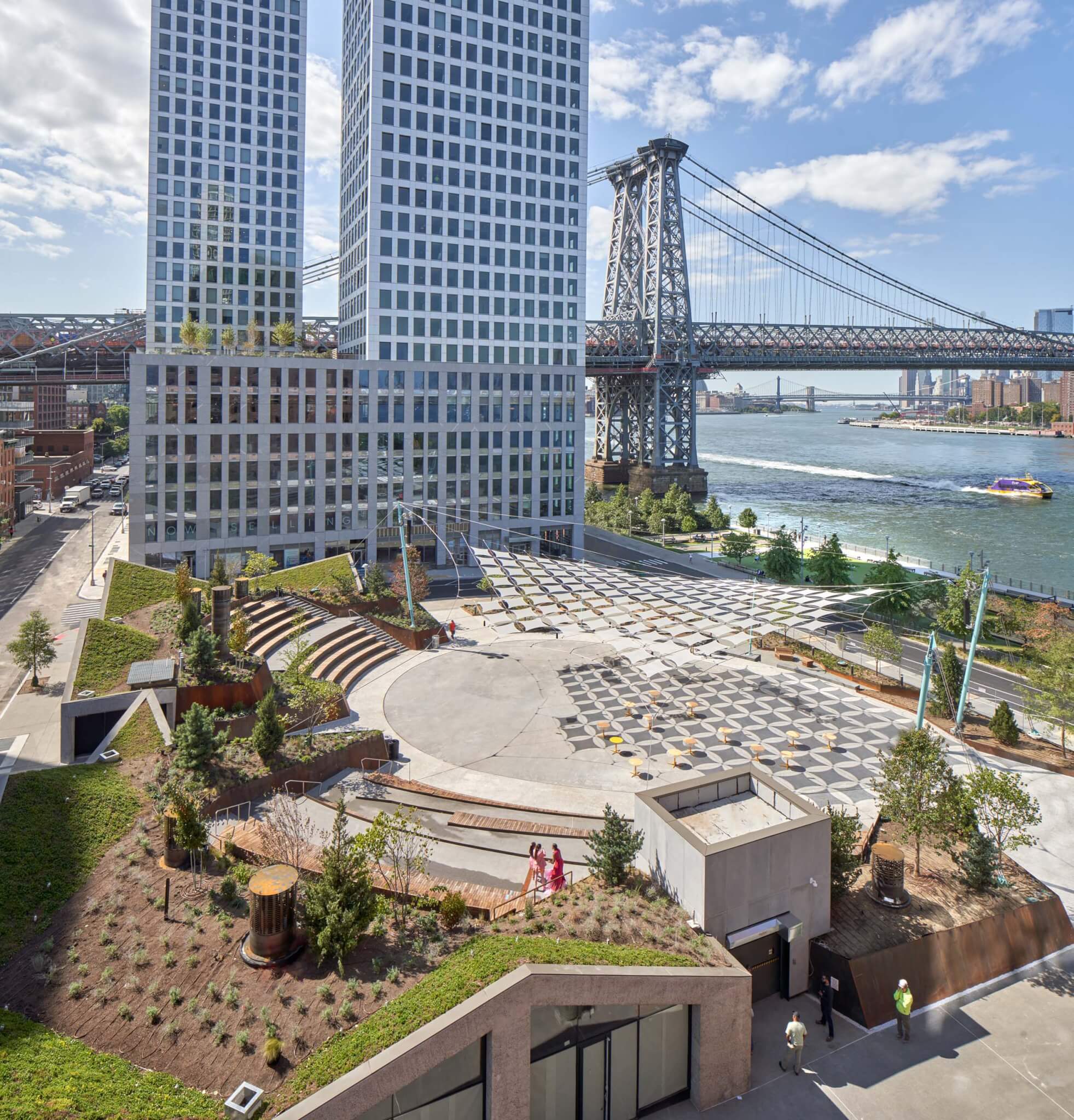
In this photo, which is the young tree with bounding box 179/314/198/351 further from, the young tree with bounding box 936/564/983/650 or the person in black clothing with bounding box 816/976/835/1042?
the person in black clothing with bounding box 816/976/835/1042

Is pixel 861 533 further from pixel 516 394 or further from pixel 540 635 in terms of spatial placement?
pixel 540 635

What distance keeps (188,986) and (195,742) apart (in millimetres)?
9865

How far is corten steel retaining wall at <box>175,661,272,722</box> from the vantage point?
29016 mm

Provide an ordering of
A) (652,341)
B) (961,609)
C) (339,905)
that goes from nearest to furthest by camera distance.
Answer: (339,905)
(961,609)
(652,341)

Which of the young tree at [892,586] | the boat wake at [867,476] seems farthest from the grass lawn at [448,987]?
the boat wake at [867,476]

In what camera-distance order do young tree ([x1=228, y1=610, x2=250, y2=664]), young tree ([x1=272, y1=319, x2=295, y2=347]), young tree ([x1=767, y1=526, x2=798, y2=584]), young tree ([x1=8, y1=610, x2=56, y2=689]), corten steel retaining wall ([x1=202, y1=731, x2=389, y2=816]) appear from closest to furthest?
corten steel retaining wall ([x1=202, y1=731, x2=389, y2=816]) → young tree ([x1=228, y1=610, x2=250, y2=664]) → young tree ([x1=8, y1=610, x2=56, y2=689]) → young tree ([x1=272, y1=319, x2=295, y2=347]) → young tree ([x1=767, y1=526, x2=798, y2=584])

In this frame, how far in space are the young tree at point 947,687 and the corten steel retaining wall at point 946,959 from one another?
1459 centimetres

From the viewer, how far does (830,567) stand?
6412 centimetres

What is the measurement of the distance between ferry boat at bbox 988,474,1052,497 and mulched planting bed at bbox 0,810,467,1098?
142m

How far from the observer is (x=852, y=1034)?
1695 cm

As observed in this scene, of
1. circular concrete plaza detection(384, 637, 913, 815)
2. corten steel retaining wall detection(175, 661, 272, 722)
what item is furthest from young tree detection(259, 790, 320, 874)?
corten steel retaining wall detection(175, 661, 272, 722)

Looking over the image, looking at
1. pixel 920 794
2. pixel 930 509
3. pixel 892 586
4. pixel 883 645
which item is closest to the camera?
pixel 920 794

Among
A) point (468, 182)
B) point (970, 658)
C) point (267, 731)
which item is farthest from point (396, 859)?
point (468, 182)

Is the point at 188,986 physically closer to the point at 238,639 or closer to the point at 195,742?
the point at 195,742
